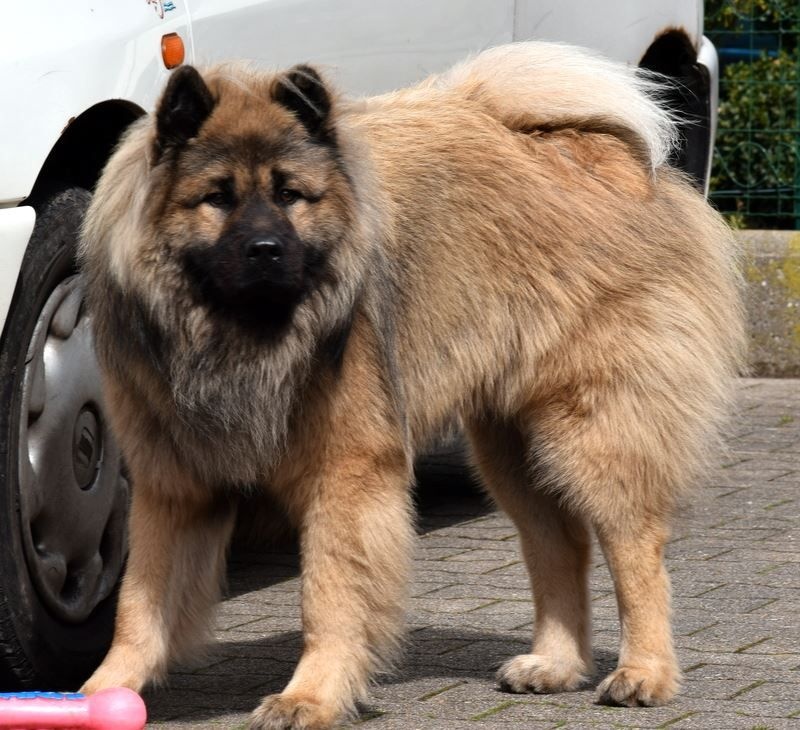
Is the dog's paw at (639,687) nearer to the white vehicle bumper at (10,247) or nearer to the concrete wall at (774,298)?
the white vehicle bumper at (10,247)

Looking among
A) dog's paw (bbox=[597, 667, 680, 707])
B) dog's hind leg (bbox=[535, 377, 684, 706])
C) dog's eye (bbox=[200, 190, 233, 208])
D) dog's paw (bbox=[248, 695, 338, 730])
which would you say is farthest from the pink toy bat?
dog's hind leg (bbox=[535, 377, 684, 706])

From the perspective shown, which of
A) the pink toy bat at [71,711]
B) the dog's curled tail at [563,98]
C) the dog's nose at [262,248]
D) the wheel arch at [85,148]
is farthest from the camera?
the dog's curled tail at [563,98]

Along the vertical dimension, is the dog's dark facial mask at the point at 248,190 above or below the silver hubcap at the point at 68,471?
above

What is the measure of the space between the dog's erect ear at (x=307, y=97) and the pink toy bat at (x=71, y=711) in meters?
1.43

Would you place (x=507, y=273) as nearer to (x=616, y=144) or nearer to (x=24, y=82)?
(x=616, y=144)

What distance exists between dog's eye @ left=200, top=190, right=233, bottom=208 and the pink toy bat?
1.15m

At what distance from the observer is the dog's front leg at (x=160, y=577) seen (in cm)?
393

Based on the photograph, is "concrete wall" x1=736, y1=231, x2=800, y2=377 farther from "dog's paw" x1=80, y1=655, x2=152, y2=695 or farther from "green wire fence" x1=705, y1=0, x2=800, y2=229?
"dog's paw" x1=80, y1=655, x2=152, y2=695

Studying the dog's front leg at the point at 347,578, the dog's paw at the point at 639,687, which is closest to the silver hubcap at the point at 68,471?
the dog's front leg at the point at 347,578

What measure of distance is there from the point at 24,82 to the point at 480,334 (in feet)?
4.48

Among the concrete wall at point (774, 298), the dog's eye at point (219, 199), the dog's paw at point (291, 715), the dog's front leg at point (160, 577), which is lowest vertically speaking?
the concrete wall at point (774, 298)

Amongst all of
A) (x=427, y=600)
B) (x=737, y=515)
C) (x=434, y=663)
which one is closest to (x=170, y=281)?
(x=434, y=663)

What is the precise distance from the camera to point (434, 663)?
175 inches

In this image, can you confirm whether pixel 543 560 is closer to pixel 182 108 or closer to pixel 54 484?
pixel 54 484
